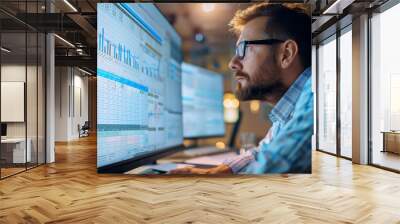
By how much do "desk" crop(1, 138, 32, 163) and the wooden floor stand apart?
1.30ft

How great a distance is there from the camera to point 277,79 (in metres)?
5.33

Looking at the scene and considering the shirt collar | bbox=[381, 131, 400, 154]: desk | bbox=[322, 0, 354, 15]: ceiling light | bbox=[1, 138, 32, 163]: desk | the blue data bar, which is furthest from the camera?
bbox=[381, 131, 400, 154]: desk

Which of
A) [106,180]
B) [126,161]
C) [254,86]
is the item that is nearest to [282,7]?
[254,86]

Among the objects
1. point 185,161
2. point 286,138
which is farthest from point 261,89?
point 185,161

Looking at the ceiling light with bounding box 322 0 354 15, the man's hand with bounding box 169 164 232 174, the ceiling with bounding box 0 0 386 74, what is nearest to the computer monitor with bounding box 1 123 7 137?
the ceiling with bounding box 0 0 386 74

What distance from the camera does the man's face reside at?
5.30 metres

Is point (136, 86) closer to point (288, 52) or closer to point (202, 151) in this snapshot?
point (202, 151)

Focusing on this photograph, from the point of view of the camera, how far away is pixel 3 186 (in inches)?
204

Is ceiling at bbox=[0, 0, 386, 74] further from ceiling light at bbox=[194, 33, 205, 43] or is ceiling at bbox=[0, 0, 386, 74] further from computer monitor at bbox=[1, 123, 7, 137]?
computer monitor at bbox=[1, 123, 7, 137]

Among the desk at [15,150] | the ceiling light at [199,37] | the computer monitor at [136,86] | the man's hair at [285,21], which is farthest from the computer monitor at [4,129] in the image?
the man's hair at [285,21]

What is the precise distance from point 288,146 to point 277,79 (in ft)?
3.26

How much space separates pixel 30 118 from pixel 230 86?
3.94m

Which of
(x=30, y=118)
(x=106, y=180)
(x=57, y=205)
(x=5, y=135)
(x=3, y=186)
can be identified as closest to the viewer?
(x=57, y=205)

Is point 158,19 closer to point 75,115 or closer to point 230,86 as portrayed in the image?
point 230,86
